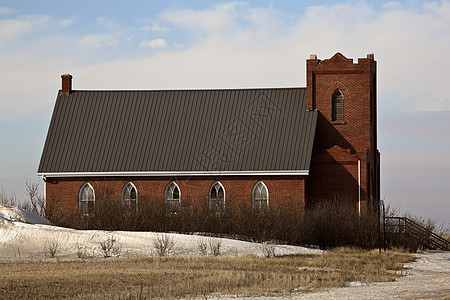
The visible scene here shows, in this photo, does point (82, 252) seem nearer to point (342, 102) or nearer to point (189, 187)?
point (189, 187)

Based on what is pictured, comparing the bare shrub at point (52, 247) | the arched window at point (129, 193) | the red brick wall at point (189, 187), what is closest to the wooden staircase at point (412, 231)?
the red brick wall at point (189, 187)

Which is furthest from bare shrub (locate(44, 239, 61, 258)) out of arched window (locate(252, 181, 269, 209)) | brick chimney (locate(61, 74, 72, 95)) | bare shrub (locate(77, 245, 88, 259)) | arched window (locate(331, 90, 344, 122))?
arched window (locate(331, 90, 344, 122))

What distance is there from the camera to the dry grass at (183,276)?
→ 19.6 meters

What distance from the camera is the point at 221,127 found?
46594 millimetres

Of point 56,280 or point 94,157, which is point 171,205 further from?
point 56,280

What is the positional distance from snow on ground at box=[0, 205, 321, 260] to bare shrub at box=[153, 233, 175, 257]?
0.56 ft

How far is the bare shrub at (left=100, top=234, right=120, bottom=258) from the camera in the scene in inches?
1179

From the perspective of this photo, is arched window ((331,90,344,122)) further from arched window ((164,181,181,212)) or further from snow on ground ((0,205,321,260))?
snow on ground ((0,205,321,260))

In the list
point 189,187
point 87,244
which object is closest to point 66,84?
point 189,187

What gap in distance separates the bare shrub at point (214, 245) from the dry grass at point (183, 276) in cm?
161

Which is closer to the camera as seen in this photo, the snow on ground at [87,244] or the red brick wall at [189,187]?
the snow on ground at [87,244]

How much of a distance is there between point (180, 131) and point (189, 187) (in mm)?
3830

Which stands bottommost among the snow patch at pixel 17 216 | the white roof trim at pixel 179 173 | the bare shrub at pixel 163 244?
the bare shrub at pixel 163 244

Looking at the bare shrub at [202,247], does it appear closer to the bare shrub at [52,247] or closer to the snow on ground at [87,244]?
the snow on ground at [87,244]
